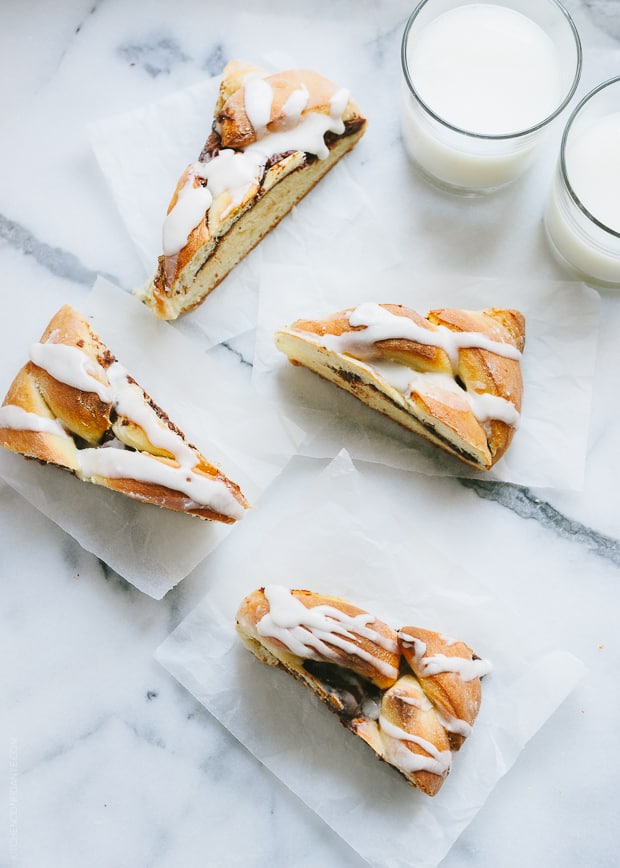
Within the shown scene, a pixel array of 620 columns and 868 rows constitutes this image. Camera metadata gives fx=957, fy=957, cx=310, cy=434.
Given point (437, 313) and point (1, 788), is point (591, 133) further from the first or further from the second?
point (1, 788)

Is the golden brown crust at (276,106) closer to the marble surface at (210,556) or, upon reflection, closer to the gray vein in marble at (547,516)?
the marble surface at (210,556)

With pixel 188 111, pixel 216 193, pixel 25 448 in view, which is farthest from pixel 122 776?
pixel 188 111

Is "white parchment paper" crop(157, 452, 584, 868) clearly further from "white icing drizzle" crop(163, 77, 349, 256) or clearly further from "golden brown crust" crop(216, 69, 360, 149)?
"golden brown crust" crop(216, 69, 360, 149)

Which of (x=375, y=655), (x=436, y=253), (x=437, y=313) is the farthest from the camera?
Answer: (x=436, y=253)

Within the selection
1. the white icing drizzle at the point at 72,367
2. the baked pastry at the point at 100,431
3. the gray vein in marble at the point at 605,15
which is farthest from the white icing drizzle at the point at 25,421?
the gray vein in marble at the point at 605,15

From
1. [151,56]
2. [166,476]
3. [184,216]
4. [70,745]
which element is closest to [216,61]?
[151,56]

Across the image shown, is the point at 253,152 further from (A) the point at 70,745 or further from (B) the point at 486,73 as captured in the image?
(A) the point at 70,745
